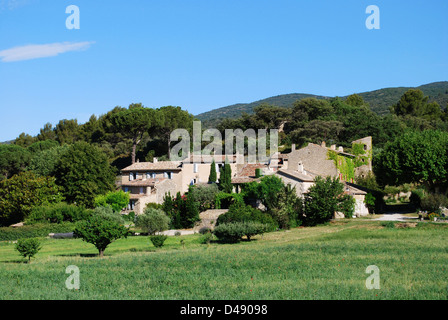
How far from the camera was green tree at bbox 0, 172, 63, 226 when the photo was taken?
196 feet

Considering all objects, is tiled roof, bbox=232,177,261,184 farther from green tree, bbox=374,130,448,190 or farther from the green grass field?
the green grass field

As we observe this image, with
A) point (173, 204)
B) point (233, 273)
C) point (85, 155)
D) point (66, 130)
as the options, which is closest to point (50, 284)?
point (233, 273)

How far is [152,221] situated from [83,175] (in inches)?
748

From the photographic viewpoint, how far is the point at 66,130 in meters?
117

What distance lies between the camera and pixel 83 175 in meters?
63.2

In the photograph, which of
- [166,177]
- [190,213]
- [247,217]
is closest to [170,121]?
[166,177]

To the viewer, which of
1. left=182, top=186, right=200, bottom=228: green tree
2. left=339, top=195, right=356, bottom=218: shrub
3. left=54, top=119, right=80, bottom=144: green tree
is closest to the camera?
left=339, top=195, right=356, bottom=218: shrub

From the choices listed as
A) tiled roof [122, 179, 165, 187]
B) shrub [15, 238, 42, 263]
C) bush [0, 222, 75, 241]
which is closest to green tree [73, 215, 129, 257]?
shrub [15, 238, 42, 263]

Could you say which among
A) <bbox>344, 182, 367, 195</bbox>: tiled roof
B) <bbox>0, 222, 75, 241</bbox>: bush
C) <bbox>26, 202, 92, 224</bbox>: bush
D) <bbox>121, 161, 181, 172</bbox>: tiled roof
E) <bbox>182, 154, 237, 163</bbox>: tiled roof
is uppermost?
<bbox>182, 154, 237, 163</bbox>: tiled roof

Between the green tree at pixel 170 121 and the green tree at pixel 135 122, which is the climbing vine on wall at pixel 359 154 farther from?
the green tree at pixel 135 122

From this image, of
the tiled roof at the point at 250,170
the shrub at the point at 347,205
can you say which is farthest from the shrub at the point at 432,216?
the tiled roof at the point at 250,170

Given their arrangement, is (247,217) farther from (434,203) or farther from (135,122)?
(135,122)

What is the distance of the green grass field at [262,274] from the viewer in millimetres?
18062

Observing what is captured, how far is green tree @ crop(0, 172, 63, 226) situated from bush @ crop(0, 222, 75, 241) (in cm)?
638
